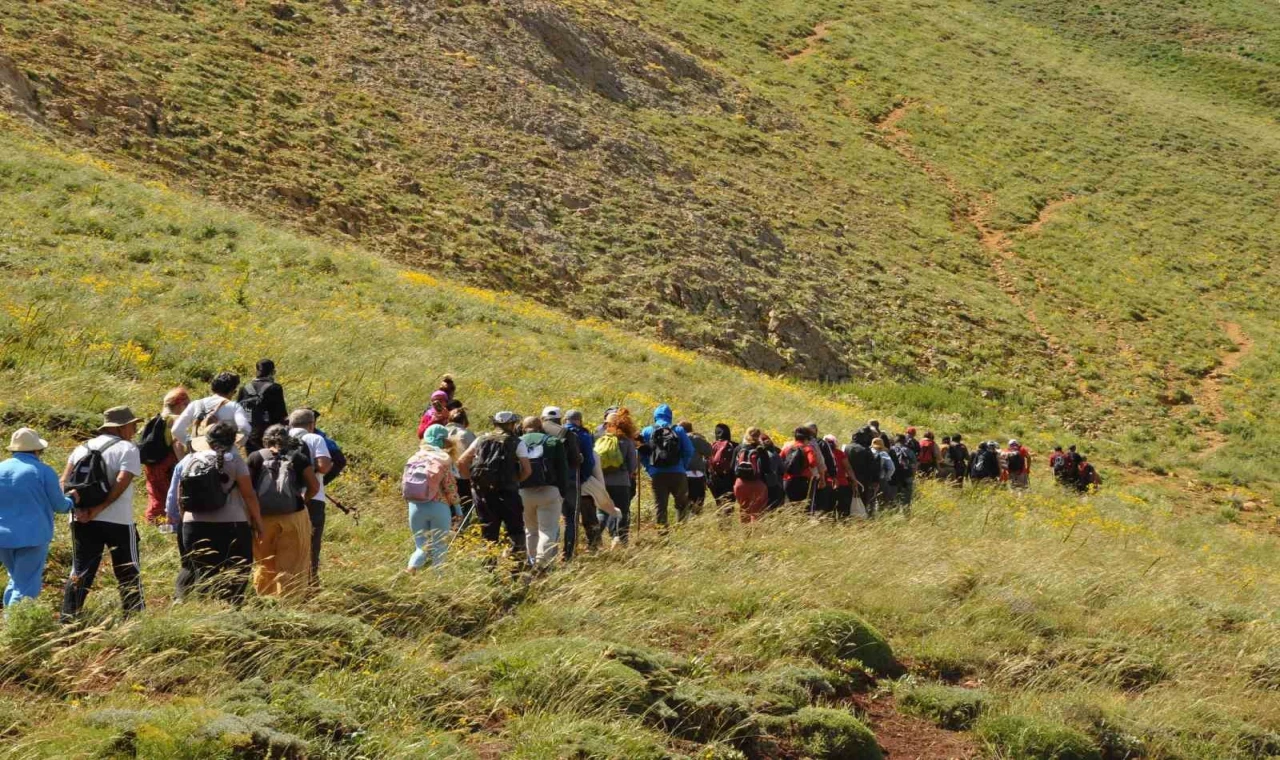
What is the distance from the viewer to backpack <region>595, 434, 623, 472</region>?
32.4 feet

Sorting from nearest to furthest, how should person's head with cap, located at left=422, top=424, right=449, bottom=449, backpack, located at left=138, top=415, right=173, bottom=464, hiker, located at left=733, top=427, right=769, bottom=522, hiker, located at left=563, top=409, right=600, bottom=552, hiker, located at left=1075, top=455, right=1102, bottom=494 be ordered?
backpack, located at left=138, top=415, right=173, bottom=464 < person's head with cap, located at left=422, top=424, right=449, bottom=449 < hiker, located at left=563, top=409, right=600, bottom=552 < hiker, located at left=733, top=427, right=769, bottom=522 < hiker, located at left=1075, top=455, right=1102, bottom=494

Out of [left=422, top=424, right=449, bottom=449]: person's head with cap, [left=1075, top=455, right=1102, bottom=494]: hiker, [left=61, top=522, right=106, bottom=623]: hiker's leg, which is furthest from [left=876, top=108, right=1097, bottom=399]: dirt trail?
[left=61, top=522, right=106, bottom=623]: hiker's leg

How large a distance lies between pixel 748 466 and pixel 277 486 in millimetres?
5591

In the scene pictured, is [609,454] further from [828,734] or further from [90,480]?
[90,480]

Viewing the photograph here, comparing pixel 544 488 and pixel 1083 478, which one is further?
pixel 1083 478

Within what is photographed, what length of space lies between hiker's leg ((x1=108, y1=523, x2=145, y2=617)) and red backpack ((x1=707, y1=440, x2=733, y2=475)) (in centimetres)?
673

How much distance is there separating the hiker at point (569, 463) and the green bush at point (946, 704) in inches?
117

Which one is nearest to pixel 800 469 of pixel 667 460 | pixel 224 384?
pixel 667 460

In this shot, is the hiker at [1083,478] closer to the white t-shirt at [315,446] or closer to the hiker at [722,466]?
the hiker at [722,466]

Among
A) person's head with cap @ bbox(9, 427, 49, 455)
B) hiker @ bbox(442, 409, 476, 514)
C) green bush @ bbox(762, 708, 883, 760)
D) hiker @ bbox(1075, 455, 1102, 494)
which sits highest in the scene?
person's head with cap @ bbox(9, 427, 49, 455)

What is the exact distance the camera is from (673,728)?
614 centimetres

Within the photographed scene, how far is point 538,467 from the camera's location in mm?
8625

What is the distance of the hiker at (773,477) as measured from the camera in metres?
11.5

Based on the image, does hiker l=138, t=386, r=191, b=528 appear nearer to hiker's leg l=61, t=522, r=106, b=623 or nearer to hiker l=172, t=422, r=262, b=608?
hiker l=172, t=422, r=262, b=608
